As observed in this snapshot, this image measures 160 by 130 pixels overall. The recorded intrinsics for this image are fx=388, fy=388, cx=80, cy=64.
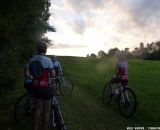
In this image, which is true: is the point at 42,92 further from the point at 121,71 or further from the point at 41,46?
the point at 121,71

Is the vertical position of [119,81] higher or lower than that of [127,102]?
higher

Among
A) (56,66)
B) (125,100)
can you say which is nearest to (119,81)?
(125,100)

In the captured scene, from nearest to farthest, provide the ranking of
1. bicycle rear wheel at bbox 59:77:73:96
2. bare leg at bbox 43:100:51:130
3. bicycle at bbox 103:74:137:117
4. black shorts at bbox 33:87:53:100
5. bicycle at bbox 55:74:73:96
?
1. black shorts at bbox 33:87:53:100
2. bare leg at bbox 43:100:51:130
3. bicycle at bbox 103:74:137:117
4. bicycle at bbox 55:74:73:96
5. bicycle rear wheel at bbox 59:77:73:96

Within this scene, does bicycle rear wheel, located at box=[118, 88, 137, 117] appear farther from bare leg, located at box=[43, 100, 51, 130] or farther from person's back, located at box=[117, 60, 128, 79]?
bare leg, located at box=[43, 100, 51, 130]

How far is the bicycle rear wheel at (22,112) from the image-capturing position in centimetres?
1124

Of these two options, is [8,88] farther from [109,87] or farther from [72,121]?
[109,87]

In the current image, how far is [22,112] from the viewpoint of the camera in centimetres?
1141

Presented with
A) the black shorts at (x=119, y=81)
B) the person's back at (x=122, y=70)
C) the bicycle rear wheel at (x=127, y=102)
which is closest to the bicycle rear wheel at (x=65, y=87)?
the black shorts at (x=119, y=81)

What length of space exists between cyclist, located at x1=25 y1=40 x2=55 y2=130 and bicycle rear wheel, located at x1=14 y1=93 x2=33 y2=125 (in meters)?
1.56

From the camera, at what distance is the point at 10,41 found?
12.2m

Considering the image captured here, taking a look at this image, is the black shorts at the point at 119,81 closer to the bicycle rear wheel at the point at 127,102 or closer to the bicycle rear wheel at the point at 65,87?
the bicycle rear wheel at the point at 127,102

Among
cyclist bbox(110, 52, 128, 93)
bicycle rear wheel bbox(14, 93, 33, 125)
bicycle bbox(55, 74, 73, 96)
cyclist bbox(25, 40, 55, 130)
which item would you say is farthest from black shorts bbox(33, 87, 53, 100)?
bicycle bbox(55, 74, 73, 96)

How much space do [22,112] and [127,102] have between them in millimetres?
3944

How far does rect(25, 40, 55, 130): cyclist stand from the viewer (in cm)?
951
